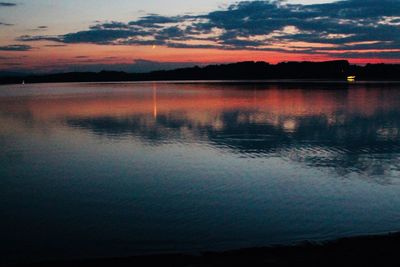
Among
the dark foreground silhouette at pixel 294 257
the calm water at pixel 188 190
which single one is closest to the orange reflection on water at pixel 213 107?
the calm water at pixel 188 190

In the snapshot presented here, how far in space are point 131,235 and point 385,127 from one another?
2744 cm

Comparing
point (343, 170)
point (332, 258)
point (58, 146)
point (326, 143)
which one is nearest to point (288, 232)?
point (332, 258)

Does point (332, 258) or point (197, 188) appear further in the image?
point (197, 188)

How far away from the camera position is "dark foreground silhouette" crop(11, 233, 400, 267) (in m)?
8.61

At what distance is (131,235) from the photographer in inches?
444

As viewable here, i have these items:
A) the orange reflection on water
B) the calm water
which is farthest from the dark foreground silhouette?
the orange reflection on water

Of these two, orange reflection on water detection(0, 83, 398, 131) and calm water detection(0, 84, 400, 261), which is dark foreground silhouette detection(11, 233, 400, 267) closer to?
calm water detection(0, 84, 400, 261)

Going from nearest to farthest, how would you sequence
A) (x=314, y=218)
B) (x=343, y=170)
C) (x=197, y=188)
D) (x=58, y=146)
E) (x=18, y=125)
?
1. (x=314, y=218)
2. (x=197, y=188)
3. (x=343, y=170)
4. (x=58, y=146)
5. (x=18, y=125)

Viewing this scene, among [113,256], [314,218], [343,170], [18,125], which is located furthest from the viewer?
[18,125]

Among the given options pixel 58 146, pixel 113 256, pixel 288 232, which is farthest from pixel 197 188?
pixel 58 146

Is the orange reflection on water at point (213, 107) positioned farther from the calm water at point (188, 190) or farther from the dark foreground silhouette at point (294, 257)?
the dark foreground silhouette at point (294, 257)

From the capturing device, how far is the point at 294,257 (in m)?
8.91

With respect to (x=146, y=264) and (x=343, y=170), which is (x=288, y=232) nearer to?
(x=146, y=264)

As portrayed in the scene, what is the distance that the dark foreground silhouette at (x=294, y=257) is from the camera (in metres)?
8.61
